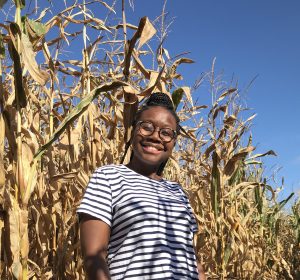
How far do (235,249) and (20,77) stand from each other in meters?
2.28

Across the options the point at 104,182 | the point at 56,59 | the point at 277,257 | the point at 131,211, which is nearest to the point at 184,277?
the point at 131,211

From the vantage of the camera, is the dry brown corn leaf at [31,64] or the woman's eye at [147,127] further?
the woman's eye at [147,127]

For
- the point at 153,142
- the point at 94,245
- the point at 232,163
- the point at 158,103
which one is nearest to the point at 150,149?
the point at 153,142

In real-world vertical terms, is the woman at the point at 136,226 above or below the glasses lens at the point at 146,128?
below

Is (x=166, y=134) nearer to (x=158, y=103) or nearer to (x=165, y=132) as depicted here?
(x=165, y=132)

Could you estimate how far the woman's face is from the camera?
173 centimetres

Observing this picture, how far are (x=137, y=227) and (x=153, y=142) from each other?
1.29 feet

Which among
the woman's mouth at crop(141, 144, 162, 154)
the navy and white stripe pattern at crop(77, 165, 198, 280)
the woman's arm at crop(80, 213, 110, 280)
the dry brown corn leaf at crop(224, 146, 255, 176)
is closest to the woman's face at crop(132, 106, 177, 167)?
the woman's mouth at crop(141, 144, 162, 154)

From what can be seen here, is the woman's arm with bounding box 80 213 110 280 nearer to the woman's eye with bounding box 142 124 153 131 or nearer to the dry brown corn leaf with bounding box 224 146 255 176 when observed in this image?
the woman's eye with bounding box 142 124 153 131

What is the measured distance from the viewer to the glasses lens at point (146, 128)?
1735 millimetres

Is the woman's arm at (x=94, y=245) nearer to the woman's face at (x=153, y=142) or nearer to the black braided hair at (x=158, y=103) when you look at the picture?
the woman's face at (x=153, y=142)

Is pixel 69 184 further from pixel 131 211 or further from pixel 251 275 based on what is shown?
pixel 251 275

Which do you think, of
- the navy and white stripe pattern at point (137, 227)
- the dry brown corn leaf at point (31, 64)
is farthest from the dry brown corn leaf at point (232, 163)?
the dry brown corn leaf at point (31, 64)

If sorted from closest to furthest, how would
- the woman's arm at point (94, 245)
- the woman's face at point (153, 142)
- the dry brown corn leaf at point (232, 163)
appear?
1. the woman's arm at point (94, 245)
2. the woman's face at point (153, 142)
3. the dry brown corn leaf at point (232, 163)
